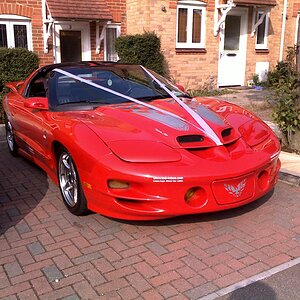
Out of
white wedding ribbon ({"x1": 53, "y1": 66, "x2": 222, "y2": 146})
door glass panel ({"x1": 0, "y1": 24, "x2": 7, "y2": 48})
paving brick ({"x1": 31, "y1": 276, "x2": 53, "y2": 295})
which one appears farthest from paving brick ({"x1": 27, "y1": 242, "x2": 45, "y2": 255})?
door glass panel ({"x1": 0, "y1": 24, "x2": 7, "y2": 48})

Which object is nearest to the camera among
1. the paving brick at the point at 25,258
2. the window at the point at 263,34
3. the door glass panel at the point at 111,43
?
the paving brick at the point at 25,258

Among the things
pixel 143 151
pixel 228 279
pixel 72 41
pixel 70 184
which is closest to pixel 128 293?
pixel 228 279

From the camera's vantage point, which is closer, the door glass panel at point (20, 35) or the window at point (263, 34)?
the door glass panel at point (20, 35)

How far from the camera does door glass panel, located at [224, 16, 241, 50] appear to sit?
1357cm

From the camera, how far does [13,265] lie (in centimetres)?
305

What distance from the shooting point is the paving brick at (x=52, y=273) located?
288cm

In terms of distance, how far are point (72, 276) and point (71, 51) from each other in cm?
945

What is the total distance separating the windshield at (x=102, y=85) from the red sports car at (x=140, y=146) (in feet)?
0.04

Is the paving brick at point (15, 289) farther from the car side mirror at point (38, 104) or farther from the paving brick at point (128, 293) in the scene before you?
the car side mirror at point (38, 104)

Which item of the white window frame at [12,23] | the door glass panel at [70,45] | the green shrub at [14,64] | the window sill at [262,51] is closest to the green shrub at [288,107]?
the green shrub at [14,64]

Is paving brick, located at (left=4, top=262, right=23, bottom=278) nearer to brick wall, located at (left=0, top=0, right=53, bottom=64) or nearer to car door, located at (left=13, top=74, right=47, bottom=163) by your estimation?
car door, located at (left=13, top=74, right=47, bottom=163)

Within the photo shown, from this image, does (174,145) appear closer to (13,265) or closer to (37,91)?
(13,265)

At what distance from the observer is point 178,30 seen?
12.2 metres

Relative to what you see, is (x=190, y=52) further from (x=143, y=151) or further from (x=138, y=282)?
(x=138, y=282)
